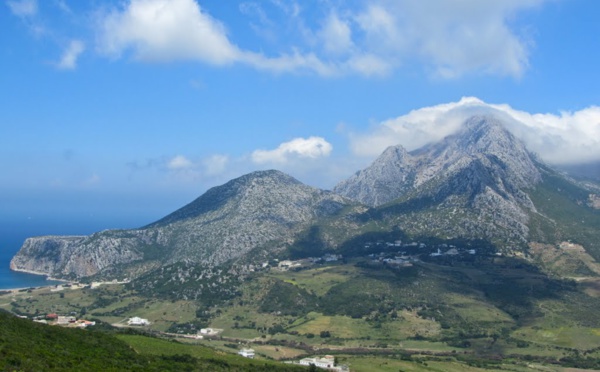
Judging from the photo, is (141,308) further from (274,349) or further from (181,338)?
(274,349)

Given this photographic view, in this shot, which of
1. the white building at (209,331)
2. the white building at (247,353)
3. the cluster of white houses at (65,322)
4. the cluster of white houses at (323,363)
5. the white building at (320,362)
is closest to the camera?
the cluster of white houses at (323,363)

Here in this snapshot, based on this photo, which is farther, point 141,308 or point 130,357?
point 141,308

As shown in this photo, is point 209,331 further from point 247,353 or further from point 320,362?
point 320,362

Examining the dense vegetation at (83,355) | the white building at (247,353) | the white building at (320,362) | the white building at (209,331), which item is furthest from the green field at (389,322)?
the dense vegetation at (83,355)

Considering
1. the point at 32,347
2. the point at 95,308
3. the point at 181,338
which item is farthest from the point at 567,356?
the point at 95,308

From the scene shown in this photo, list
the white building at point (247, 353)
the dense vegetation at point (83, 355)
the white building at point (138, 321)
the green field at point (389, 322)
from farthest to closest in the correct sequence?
the white building at point (138, 321), the green field at point (389, 322), the white building at point (247, 353), the dense vegetation at point (83, 355)

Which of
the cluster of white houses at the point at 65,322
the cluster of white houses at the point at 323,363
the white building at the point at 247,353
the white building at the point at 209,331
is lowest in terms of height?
the cluster of white houses at the point at 323,363

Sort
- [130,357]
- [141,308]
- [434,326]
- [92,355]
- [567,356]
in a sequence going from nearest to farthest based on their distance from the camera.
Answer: [92,355] < [130,357] < [567,356] < [434,326] < [141,308]

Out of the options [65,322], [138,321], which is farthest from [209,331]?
[65,322]

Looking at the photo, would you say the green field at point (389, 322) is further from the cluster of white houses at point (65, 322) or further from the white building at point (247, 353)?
the cluster of white houses at point (65, 322)

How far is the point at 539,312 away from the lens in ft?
578

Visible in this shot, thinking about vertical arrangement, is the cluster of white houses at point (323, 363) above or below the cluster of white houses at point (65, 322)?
below

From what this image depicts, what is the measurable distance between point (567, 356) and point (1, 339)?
398ft

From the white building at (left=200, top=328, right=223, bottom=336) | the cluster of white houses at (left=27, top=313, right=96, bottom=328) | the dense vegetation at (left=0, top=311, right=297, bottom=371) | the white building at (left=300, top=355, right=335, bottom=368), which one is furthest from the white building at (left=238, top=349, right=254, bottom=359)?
the cluster of white houses at (left=27, top=313, right=96, bottom=328)
